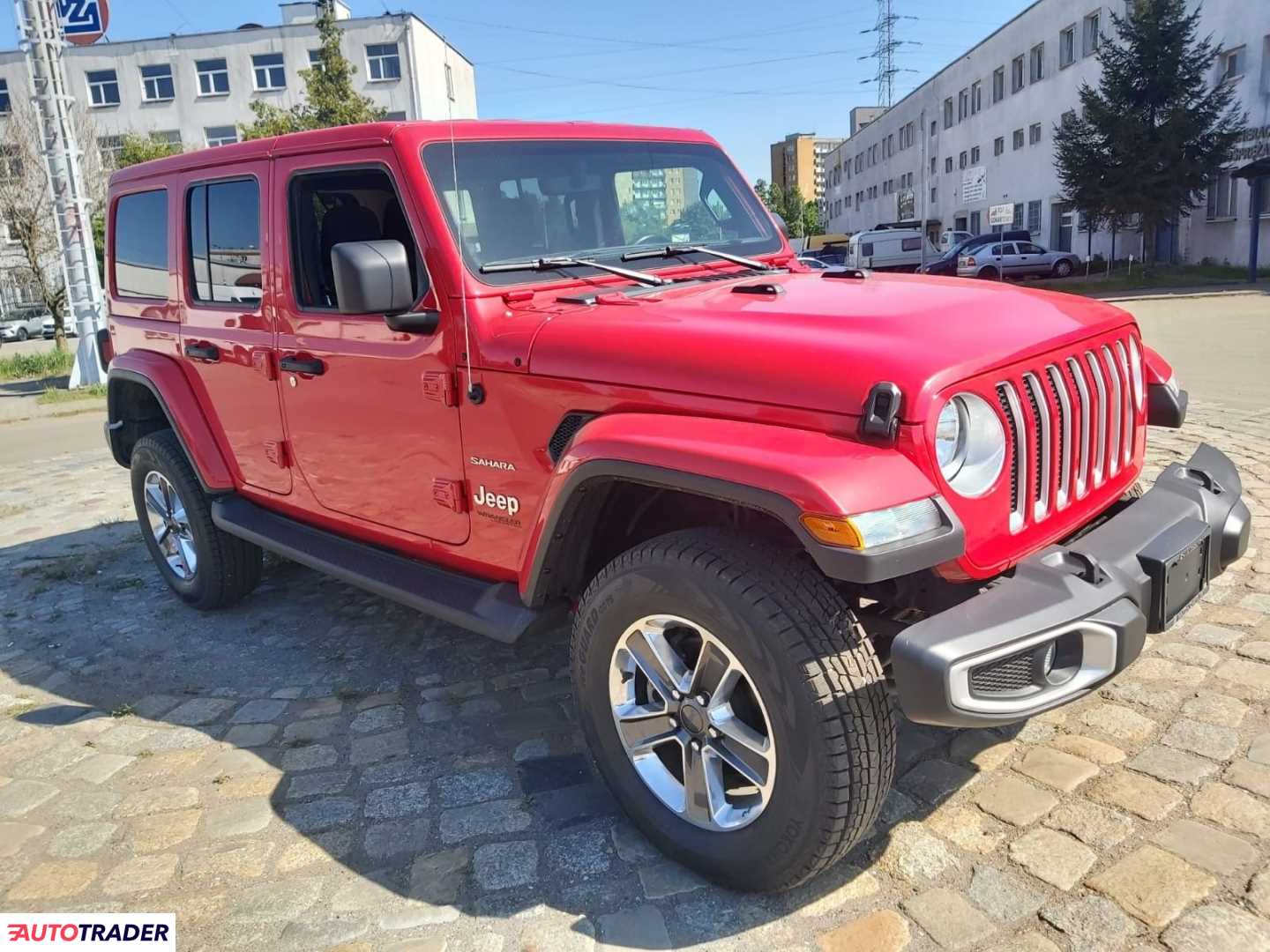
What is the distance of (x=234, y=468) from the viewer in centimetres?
439

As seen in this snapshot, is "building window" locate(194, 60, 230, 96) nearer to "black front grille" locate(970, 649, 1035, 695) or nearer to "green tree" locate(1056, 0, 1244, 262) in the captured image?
"green tree" locate(1056, 0, 1244, 262)

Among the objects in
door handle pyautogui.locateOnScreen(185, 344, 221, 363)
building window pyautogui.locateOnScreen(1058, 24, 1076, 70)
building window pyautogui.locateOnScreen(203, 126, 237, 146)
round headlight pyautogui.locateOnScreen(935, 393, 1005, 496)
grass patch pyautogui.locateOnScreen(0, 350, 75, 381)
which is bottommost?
grass patch pyautogui.locateOnScreen(0, 350, 75, 381)

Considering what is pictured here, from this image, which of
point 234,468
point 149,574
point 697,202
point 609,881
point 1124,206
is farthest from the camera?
point 1124,206

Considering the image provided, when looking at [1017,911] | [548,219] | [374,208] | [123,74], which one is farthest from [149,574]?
[123,74]

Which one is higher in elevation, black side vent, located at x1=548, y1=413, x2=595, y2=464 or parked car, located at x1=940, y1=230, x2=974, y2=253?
parked car, located at x1=940, y1=230, x2=974, y2=253

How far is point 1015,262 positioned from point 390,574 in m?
31.0

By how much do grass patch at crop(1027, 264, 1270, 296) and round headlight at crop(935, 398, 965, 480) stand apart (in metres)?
23.5

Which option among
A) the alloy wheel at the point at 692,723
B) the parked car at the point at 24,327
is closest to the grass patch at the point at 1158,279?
the alloy wheel at the point at 692,723

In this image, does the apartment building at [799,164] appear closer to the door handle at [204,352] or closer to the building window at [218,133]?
the building window at [218,133]

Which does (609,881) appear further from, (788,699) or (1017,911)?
(1017,911)

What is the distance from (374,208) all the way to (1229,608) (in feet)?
12.3

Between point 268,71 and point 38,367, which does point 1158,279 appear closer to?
point 38,367

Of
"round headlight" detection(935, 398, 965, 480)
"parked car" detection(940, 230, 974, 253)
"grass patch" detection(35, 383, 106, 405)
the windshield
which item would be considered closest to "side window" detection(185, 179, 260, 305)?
the windshield

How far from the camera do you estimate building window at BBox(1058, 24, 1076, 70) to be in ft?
117
